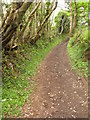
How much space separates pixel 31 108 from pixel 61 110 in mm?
1210

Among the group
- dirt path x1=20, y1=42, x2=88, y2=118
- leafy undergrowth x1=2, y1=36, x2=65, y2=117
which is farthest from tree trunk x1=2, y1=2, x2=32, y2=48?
dirt path x1=20, y1=42, x2=88, y2=118

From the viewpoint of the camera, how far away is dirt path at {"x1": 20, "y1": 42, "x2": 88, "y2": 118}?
15.7ft

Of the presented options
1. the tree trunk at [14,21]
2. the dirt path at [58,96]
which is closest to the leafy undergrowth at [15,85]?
the dirt path at [58,96]

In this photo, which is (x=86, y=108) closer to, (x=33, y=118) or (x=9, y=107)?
(x=33, y=118)

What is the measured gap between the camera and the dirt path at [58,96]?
188 inches

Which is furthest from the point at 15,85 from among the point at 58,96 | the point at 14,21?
the point at 14,21

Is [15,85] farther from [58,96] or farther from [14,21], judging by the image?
[14,21]

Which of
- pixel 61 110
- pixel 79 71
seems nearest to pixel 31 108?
pixel 61 110

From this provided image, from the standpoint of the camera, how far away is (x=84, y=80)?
7031 mm

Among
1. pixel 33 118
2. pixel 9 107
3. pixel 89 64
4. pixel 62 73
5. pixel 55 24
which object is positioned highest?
pixel 55 24

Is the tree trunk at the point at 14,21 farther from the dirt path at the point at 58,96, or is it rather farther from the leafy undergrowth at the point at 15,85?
the dirt path at the point at 58,96

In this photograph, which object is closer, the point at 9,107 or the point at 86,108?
the point at 9,107

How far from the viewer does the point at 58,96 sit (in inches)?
227

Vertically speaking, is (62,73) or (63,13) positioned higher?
(63,13)
